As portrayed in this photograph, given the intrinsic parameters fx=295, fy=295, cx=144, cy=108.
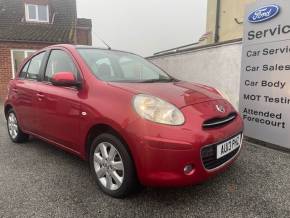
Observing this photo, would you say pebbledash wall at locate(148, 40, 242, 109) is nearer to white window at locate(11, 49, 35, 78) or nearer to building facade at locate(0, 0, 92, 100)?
building facade at locate(0, 0, 92, 100)

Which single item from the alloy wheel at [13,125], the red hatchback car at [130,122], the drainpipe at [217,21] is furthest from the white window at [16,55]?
the red hatchback car at [130,122]

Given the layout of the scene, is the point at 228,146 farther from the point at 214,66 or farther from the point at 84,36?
the point at 84,36

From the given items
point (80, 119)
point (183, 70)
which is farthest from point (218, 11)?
point (80, 119)

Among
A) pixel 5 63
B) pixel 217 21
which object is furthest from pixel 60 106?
pixel 5 63

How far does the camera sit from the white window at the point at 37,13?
15.3 m

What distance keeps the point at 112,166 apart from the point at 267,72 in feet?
9.60

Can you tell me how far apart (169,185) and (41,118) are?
2128 millimetres

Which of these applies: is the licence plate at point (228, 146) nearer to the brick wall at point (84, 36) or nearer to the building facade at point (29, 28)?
the building facade at point (29, 28)

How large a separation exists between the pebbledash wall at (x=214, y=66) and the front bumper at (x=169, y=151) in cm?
350

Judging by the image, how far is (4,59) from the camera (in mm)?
13094

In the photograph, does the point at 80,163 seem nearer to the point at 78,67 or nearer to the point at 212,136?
the point at 78,67

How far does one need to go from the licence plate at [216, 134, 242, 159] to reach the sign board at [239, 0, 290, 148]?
5.23 ft

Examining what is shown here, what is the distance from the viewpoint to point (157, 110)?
2.63 metres

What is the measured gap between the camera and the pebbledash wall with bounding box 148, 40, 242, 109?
5828 millimetres
